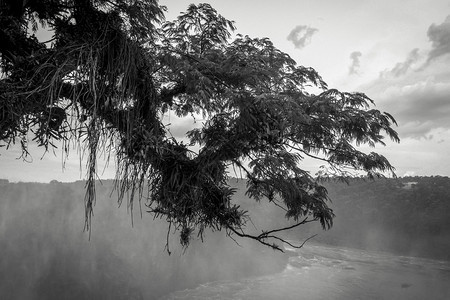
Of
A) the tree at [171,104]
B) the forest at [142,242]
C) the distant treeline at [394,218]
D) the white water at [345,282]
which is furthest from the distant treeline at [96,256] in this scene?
the tree at [171,104]

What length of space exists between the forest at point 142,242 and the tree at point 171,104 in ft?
97.2

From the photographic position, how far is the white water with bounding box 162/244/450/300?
36.3 meters

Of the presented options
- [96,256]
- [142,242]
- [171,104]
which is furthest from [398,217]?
[171,104]

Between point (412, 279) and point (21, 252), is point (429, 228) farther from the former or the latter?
point (21, 252)

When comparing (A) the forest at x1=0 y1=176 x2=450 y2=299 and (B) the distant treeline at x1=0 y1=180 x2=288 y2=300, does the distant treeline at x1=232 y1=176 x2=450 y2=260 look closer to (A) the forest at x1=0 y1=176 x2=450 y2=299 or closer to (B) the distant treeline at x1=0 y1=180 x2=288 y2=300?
(A) the forest at x1=0 y1=176 x2=450 y2=299

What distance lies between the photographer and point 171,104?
11.1ft

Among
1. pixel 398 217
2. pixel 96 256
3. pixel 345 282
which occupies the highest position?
pixel 398 217

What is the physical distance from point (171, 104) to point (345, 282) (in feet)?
147

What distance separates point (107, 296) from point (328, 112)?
43746 millimetres

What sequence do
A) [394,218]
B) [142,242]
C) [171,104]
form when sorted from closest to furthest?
[171,104] < [142,242] < [394,218]

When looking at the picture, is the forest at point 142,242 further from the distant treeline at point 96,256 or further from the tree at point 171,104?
the tree at point 171,104

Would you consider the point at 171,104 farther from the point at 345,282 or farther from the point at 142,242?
the point at 142,242

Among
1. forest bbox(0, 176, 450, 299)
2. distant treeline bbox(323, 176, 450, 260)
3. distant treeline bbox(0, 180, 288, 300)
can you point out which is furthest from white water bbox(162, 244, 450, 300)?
distant treeline bbox(323, 176, 450, 260)

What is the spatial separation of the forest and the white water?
407 cm
